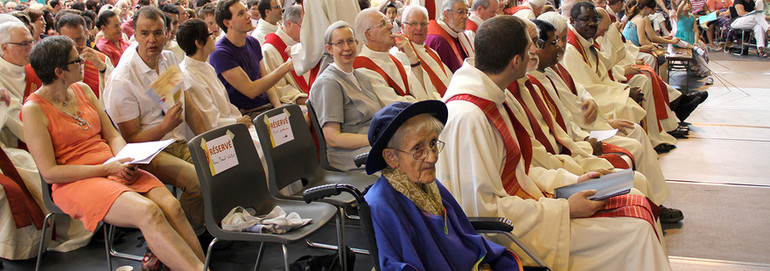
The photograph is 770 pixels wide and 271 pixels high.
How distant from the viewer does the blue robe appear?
80.1 inches

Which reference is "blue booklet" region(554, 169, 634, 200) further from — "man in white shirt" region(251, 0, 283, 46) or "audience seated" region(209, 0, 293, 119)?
"man in white shirt" region(251, 0, 283, 46)

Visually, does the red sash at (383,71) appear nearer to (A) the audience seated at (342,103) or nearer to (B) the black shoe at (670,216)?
(A) the audience seated at (342,103)

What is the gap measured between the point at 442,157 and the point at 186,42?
209 cm

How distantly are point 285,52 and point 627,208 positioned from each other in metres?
3.30

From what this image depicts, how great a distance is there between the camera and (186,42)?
4102 mm

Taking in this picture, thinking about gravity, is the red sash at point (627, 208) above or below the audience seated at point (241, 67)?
below

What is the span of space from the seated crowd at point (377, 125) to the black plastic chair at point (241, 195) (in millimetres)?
332

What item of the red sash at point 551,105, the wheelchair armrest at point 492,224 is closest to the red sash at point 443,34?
the red sash at point 551,105

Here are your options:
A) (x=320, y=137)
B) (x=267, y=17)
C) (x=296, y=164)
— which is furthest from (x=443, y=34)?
(x=296, y=164)

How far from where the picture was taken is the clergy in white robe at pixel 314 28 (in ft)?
14.8

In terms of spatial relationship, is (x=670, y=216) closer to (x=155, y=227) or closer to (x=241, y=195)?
(x=241, y=195)

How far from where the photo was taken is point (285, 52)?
210 inches

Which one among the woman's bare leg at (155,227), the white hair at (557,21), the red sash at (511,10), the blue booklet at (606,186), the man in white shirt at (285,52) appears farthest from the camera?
the red sash at (511,10)

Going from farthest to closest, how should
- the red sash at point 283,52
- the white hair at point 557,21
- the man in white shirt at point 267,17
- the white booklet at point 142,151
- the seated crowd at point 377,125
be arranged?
1. the man in white shirt at point 267,17
2. the red sash at point 283,52
3. the white hair at point 557,21
4. the white booklet at point 142,151
5. the seated crowd at point 377,125
